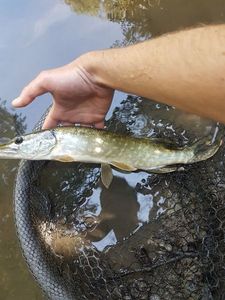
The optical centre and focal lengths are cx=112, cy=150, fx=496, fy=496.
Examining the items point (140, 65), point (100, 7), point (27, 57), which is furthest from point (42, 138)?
point (100, 7)

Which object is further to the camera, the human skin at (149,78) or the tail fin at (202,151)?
the tail fin at (202,151)

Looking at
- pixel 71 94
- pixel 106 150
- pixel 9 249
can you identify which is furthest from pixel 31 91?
pixel 9 249

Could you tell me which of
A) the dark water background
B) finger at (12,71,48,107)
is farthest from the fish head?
the dark water background

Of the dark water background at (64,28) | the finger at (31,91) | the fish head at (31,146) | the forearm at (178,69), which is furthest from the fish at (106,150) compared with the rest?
the dark water background at (64,28)

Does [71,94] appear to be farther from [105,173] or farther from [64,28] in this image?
[64,28]

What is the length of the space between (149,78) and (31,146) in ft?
1.79

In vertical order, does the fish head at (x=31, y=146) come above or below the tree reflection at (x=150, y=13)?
above

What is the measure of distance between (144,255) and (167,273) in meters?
0.12

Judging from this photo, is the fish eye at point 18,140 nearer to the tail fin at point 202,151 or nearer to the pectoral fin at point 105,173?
the pectoral fin at point 105,173

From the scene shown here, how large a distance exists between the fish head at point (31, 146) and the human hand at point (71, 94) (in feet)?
0.47

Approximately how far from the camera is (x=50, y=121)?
84.5 inches

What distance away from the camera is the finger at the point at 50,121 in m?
2.14

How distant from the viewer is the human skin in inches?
61.4

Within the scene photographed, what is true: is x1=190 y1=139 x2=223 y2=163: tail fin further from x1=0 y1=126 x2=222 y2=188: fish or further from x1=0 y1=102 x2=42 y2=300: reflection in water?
x1=0 y1=102 x2=42 y2=300: reflection in water
